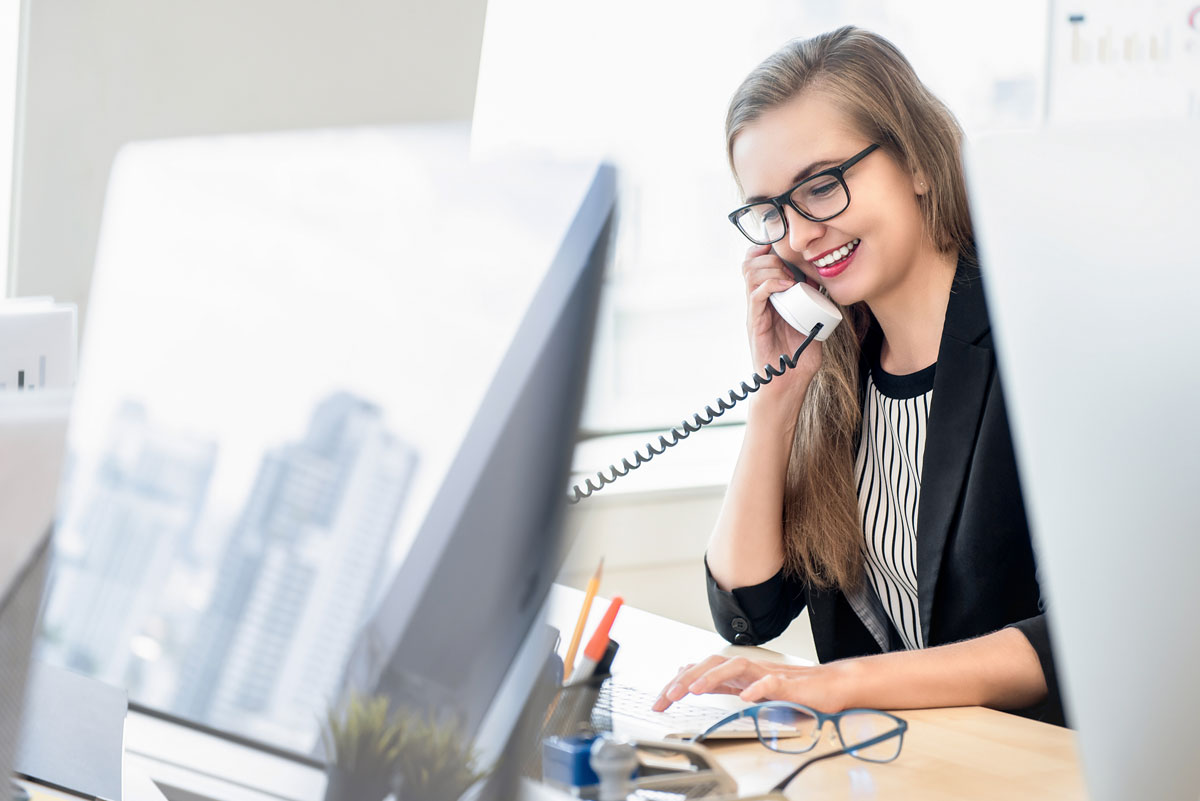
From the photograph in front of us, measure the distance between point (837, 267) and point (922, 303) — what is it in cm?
11

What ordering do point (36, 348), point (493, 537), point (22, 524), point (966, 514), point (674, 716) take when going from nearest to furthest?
point (493, 537)
point (22, 524)
point (674, 716)
point (36, 348)
point (966, 514)

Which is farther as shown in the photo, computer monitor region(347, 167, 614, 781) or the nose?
the nose

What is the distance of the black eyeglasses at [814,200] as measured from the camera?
133 centimetres

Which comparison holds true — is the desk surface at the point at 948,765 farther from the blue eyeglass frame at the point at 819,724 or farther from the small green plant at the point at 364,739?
the small green plant at the point at 364,739

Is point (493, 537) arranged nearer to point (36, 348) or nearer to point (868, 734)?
point (868, 734)

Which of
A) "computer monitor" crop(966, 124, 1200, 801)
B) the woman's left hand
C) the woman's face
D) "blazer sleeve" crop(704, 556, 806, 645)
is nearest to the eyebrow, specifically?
the woman's face

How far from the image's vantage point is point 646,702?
1.02 m

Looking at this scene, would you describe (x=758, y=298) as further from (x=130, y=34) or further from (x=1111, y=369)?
(x=130, y=34)

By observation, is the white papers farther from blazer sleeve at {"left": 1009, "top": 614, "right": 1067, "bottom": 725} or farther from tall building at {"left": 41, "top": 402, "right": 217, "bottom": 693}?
blazer sleeve at {"left": 1009, "top": 614, "right": 1067, "bottom": 725}

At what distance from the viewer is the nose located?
4.46ft

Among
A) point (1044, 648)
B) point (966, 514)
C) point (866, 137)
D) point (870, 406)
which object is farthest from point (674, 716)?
point (866, 137)

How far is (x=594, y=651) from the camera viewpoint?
96 centimetres

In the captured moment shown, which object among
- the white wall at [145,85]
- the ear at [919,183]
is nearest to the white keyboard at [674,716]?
the ear at [919,183]

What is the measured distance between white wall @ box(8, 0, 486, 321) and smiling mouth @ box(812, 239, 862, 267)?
85 cm
